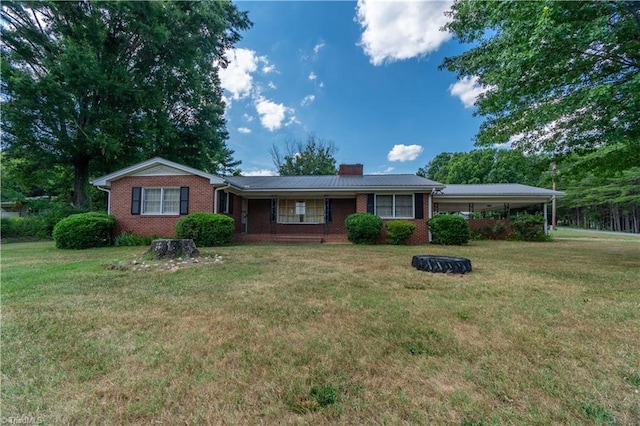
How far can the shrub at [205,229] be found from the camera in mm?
10406

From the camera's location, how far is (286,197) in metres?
15.0

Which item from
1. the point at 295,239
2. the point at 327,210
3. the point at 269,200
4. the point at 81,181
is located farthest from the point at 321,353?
the point at 81,181

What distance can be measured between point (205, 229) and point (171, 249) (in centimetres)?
350

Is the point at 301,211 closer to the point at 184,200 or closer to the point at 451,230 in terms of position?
the point at 184,200

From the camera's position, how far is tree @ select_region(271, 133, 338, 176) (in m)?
32.2

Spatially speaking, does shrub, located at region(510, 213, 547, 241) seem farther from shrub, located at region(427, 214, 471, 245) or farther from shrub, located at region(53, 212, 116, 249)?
shrub, located at region(53, 212, 116, 249)

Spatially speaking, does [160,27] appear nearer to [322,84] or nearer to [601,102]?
[322,84]

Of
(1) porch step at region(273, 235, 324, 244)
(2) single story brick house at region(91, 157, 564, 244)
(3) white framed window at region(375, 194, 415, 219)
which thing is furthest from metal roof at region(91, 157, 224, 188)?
(3) white framed window at region(375, 194, 415, 219)

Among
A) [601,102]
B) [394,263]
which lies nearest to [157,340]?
[394,263]

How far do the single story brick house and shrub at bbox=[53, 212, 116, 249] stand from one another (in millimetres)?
1284

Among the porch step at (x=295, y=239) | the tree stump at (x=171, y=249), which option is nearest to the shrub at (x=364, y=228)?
the porch step at (x=295, y=239)

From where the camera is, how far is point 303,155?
32469 millimetres

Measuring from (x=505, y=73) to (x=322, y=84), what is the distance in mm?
13286

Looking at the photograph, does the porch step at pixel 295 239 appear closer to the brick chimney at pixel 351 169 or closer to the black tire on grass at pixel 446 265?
the brick chimney at pixel 351 169
